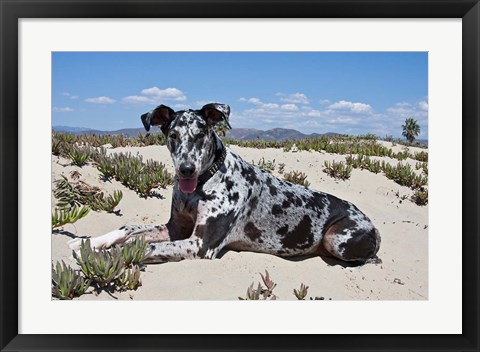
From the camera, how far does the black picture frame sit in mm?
4438

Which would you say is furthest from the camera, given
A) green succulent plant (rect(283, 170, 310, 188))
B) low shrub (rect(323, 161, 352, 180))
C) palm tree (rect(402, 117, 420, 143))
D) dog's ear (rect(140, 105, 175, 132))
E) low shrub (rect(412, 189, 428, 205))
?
low shrub (rect(323, 161, 352, 180))

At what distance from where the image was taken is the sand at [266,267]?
15.3ft

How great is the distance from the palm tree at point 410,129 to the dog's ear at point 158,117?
263 centimetres

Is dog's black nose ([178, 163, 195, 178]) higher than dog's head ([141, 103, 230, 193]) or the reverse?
the reverse

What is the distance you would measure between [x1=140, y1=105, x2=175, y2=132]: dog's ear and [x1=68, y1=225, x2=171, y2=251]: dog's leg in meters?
1.19

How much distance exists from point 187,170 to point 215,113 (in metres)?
0.73

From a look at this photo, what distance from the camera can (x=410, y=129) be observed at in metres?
6.07

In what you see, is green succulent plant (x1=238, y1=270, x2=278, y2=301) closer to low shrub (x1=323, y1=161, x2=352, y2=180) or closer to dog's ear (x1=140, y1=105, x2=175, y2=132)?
dog's ear (x1=140, y1=105, x2=175, y2=132)

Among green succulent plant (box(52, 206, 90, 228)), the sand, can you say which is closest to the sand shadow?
the sand

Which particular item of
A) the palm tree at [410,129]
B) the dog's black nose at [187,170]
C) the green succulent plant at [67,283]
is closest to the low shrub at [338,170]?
the palm tree at [410,129]

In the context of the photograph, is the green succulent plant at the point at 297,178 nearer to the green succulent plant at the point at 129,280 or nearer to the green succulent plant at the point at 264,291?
the green succulent plant at the point at 264,291

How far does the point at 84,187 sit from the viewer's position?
22.5ft
